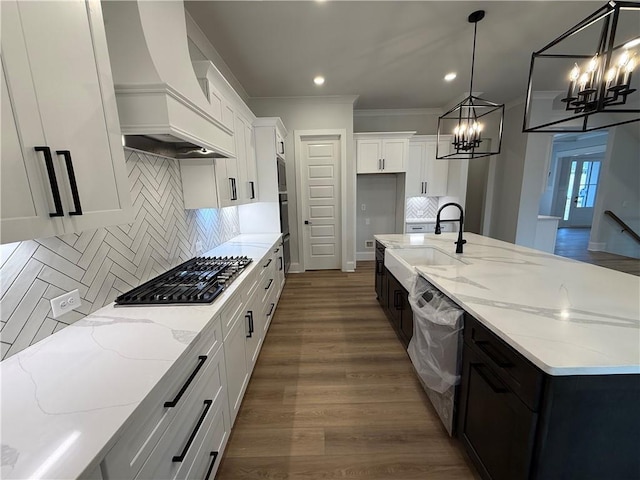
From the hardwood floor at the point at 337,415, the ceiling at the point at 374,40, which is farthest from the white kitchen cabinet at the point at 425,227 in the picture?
the hardwood floor at the point at 337,415

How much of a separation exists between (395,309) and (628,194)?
22.1 feet

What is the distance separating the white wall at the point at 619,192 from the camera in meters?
5.22

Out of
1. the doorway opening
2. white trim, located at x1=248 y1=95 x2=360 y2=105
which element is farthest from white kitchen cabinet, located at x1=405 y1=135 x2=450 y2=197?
the doorway opening

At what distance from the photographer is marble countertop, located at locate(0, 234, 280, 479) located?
580mm

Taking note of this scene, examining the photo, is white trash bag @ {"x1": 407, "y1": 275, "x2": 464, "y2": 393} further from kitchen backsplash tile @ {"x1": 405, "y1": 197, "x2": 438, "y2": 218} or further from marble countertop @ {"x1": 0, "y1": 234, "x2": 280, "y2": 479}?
kitchen backsplash tile @ {"x1": 405, "y1": 197, "x2": 438, "y2": 218}

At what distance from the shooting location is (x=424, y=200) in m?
5.29

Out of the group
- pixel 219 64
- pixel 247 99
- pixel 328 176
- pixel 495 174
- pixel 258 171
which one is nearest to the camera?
pixel 219 64

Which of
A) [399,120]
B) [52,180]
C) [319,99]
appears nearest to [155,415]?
[52,180]

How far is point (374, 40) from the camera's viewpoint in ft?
8.75

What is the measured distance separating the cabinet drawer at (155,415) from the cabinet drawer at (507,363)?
1.27 m

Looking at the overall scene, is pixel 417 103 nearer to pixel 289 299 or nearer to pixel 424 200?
pixel 424 200

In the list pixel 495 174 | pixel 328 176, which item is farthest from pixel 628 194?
pixel 328 176

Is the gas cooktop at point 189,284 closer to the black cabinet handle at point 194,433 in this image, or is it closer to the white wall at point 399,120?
the black cabinet handle at point 194,433

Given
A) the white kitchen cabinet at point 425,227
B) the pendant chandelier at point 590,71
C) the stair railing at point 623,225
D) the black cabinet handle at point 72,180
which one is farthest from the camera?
the stair railing at point 623,225
